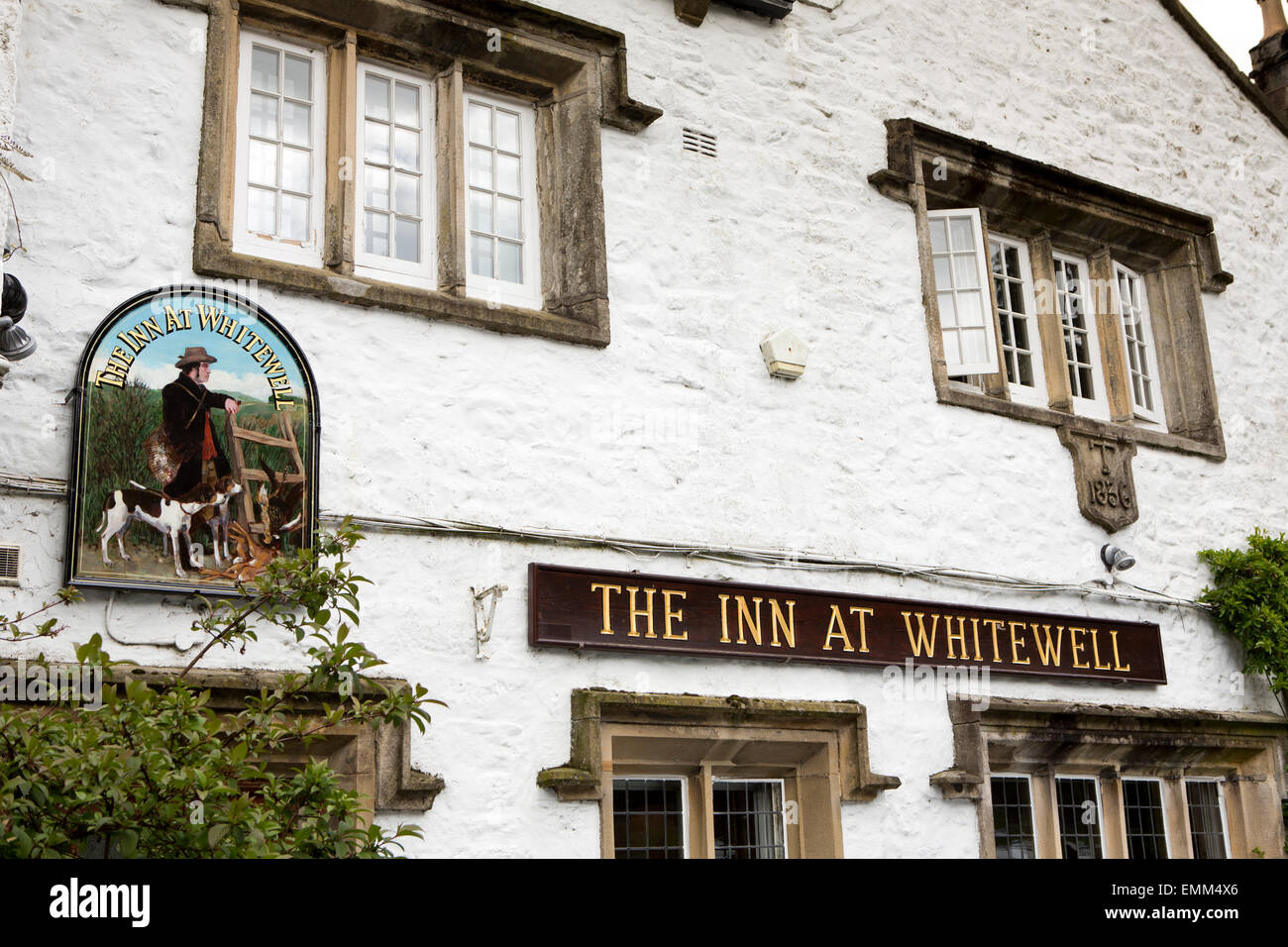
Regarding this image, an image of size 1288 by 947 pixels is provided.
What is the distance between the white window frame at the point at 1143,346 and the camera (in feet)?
32.4

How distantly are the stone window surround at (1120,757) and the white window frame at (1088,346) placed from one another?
2.02 metres

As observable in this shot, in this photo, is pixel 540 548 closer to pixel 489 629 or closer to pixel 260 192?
pixel 489 629

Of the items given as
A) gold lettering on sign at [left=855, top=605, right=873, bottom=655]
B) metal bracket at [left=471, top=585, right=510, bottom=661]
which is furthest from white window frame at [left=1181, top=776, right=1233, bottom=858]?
metal bracket at [left=471, top=585, right=510, bottom=661]

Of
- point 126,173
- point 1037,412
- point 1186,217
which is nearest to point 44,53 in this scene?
point 126,173

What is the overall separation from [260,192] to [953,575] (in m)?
4.17

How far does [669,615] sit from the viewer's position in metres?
7.03

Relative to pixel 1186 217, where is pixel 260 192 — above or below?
below

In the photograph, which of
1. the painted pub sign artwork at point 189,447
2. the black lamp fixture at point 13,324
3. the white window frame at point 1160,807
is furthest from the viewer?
the white window frame at point 1160,807

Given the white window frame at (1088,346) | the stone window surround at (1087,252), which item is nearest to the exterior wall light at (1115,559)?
the stone window surround at (1087,252)

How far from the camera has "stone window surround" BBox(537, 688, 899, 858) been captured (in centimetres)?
664

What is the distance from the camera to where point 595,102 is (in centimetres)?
762

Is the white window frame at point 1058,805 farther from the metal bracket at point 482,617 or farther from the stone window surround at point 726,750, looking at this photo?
the metal bracket at point 482,617

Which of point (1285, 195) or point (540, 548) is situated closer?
point (540, 548)

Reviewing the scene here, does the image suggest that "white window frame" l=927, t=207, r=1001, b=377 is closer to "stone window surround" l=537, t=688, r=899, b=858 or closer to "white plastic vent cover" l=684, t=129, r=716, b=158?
"white plastic vent cover" l=684, t=129, r=716, b=158
